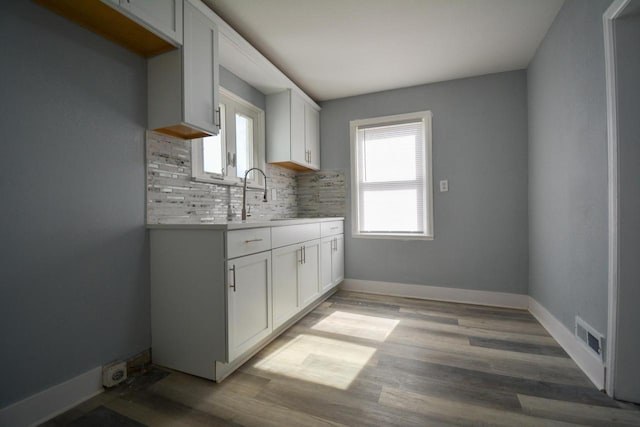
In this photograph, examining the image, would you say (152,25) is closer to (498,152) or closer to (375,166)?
(375,166)

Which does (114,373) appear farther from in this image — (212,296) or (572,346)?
(572,346)

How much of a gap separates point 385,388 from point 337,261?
1805mm

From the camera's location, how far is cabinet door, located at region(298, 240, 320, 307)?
2473 millimetres

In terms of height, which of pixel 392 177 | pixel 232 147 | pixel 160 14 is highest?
pixel 160 14

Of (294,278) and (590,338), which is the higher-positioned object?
(294,278)

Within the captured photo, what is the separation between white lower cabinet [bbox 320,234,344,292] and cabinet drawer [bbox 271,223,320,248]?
0.25m

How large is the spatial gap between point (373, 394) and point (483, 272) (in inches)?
81.9

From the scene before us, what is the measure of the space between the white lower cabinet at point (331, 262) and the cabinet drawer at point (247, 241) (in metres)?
1.03

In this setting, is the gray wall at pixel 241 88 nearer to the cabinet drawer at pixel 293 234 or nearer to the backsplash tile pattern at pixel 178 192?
the backsplash tile pattern at pixel 178 192

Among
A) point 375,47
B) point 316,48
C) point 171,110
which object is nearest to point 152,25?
point 171,110

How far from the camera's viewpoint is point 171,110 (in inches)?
68.4

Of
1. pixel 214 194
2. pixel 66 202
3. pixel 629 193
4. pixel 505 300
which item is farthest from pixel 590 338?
pixel 66 202

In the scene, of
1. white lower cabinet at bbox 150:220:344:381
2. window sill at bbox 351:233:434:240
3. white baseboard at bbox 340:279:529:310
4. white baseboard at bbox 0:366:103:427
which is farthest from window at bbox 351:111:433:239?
white baseboard at bbox 0:366:103:427

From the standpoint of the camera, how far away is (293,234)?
2.35 metres
